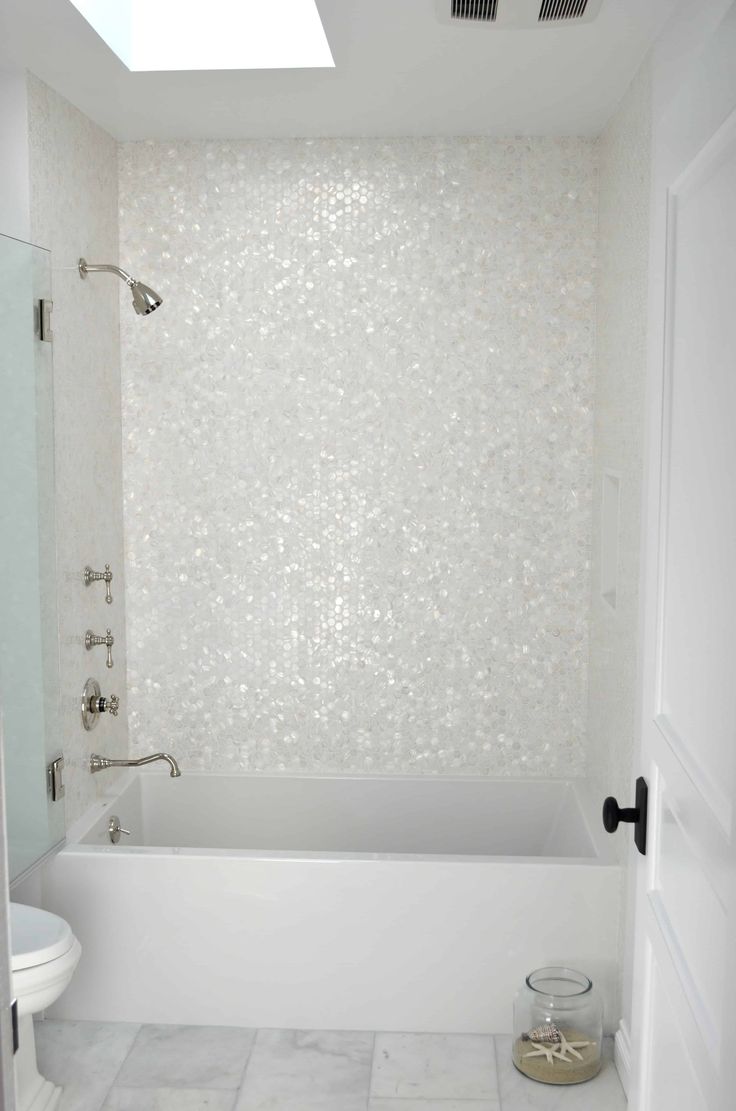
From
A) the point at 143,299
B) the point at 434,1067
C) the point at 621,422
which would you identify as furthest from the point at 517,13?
the point at 434,1067

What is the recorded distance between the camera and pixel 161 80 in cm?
292

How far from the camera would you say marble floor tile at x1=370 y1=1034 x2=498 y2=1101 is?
8.97 ft

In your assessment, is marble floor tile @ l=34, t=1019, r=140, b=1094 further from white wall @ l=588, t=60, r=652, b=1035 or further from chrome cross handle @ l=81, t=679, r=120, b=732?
white wall @ l=588, t=60, r=652, b=1035

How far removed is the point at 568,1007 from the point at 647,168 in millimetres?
2243

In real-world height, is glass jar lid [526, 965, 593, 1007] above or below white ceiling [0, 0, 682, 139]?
below

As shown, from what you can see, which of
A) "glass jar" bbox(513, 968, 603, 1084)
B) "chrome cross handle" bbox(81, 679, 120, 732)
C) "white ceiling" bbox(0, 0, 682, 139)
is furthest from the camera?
"chrome cross handle" bbox(81, 679, 120, 732)

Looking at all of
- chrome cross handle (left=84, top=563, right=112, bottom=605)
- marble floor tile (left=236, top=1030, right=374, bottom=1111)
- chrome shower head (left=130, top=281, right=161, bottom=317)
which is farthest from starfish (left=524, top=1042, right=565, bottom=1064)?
chrome shower head (left=130, top=281, right=161, bottom=317)

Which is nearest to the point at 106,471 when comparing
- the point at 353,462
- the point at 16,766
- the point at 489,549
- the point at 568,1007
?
the point at 353,462

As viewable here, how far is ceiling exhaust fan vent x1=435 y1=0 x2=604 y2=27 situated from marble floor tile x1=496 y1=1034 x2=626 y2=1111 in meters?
2.61

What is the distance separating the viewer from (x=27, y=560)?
277cm

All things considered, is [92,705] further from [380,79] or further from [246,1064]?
[380,79]

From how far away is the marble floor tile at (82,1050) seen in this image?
282 cm

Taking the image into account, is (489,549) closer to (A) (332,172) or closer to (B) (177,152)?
(A) (332,172)

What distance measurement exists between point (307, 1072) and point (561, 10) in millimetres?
2705
